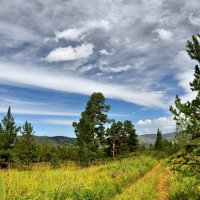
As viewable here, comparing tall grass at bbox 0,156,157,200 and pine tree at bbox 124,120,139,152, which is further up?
pine tree at bbox 124,120,139,152

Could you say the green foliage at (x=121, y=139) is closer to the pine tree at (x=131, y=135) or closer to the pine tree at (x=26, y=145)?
the pine tree at (x=131, y=135)

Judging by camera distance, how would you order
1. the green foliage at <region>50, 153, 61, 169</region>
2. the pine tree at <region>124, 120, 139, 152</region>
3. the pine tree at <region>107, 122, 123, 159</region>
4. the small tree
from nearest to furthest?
the green foliage at <region>50, 153, 61, 169</region> → the small tree → the pine tree at <region>107, 122, 123, 159</region> → the pine tree at <region>124, 120, 139, 152</region>

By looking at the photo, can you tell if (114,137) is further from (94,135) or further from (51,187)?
(51,187)

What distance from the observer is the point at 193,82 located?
11.9m

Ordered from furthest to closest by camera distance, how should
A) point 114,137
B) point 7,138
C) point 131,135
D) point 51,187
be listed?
point 131,135 < point 114,137 < point 7,138 < point 51,187

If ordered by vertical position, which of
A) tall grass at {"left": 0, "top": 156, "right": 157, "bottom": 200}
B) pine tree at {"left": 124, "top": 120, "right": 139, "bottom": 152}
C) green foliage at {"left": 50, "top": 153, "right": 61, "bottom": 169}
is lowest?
tall grass at {"left": 0, "top": 156, "right": 157, "bottom": 200}

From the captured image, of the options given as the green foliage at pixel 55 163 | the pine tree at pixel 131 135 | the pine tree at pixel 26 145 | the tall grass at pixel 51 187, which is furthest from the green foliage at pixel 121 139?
the tall grass at pixel 51 187

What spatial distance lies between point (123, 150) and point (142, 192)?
187 ft

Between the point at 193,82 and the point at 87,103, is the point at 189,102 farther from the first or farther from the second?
the point at 87,103

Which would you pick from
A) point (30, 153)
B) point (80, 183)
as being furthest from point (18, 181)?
point (30, 153)

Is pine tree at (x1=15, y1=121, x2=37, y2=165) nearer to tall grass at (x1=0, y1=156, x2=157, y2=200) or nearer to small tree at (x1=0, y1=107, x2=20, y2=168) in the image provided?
small tree at (x1=0, y1=107, x2=20, y2=168)

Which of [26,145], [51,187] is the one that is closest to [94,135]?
[26,145]

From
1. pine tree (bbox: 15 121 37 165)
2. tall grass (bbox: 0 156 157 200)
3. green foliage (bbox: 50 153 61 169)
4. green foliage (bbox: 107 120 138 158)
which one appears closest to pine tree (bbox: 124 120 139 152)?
green foliage (bbox: 107 120 138 158)

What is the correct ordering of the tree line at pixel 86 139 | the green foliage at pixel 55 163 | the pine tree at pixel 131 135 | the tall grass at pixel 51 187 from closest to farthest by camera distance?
1. the tall grass at pixel 51 187
2. the green foliage at pixel 55 163
3. the tree line at pixel 86 139
4. the pine tree at pixel 131 135
